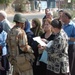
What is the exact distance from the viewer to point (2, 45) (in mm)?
6277

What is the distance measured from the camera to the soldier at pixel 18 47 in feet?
17.5

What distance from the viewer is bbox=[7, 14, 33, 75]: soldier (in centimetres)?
534

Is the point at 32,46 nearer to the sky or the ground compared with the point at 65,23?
nearer to the ground

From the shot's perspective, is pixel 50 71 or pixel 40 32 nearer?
pixel 50 71

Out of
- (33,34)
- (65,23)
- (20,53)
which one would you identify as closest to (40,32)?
(33,34)

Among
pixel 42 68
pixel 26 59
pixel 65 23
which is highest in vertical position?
pixel 65 23

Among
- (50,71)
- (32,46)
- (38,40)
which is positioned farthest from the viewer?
(32,46)

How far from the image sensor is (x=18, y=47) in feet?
17.8

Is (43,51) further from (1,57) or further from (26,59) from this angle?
(1,57)

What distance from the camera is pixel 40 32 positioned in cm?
628

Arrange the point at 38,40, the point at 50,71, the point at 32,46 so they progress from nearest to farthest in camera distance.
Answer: the point at 50,71
the point at 38,40
the point at 32,46

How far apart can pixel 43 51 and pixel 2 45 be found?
1059mm

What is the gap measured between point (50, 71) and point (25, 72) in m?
0.62

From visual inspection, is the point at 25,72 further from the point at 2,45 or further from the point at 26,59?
the point at 2,45
